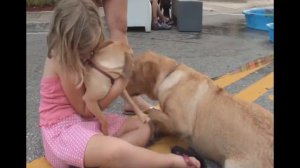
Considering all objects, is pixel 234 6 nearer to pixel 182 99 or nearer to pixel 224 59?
pixel 224 59

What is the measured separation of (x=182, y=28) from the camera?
7488 mm

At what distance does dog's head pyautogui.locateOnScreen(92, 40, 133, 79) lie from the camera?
268cm

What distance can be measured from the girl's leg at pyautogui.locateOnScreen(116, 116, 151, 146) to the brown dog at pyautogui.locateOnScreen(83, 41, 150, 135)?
216mm

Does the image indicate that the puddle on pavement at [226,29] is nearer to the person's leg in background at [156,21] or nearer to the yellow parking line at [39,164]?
the person's leg in background at [156,21]

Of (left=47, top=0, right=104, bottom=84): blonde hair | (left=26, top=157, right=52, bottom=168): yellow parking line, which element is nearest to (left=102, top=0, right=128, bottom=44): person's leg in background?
(left=47, top=0, right=104, bottom=84): blonde hair

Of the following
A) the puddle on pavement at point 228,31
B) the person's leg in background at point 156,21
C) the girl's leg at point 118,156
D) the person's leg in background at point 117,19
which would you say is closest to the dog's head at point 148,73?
the person's leg in background at point 117,19

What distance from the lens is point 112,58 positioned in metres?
2.69

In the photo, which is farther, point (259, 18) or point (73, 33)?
point (259, 18)

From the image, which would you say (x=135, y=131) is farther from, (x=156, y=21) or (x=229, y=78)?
(x=156, y=21)

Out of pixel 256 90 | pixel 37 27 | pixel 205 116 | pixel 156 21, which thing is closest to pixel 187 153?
pixel 205 116

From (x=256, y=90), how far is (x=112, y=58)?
73.4 inches

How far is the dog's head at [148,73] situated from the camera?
9.68 feet

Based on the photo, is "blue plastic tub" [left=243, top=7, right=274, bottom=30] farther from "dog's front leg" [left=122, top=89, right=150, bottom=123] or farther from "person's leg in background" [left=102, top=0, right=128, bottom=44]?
"dog's front leg" [left=122, top=89, right=150, bottom=123]
